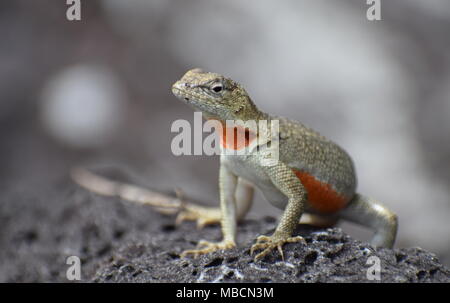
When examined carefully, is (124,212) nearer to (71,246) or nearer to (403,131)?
(71,246)

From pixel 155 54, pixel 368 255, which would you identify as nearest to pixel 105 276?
pixel 368 255

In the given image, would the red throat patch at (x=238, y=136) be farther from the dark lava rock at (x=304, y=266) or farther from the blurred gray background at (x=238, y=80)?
the blurred gray background at (x=238, y=80)

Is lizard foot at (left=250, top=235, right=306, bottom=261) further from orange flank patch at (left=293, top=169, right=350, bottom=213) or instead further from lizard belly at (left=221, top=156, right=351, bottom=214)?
orange flank patch at (left=293, top=169, right=350, bottom=213)

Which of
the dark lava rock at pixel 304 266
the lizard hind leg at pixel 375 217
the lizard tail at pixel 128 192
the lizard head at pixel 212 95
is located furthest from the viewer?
the lizard tail at pixel 128 192

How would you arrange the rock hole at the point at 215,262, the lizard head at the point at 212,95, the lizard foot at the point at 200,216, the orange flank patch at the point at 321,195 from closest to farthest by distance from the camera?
the rock hole at the point at 215,262
the lizard head at the point at 212,95
the orange flank patch at the point at 321,195
the lizard foot at the point at 200,216

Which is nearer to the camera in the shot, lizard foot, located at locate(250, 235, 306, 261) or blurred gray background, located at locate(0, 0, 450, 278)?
lizard foot, located at locate(250, 235, 306, 261)

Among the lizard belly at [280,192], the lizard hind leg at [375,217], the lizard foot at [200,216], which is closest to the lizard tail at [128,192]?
the lizard foot at [200,216]

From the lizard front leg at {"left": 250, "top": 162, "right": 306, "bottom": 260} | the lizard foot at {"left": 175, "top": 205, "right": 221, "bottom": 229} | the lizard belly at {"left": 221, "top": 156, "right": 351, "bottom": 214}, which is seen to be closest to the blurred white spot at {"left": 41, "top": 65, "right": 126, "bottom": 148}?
the lizard foot at {"left": 175, "top": 205, "right": 221, "bottom": 229}

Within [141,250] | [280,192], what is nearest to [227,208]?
[280,192]
